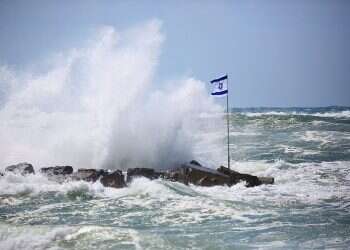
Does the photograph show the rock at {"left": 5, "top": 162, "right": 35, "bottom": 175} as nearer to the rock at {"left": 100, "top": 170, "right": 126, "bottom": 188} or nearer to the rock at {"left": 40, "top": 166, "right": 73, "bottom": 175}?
the rock at {"left": 40, "top": 166, "right": 73, "bottom": 175}

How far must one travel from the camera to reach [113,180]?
1348cm

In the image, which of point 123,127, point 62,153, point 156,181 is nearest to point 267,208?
point 156,181

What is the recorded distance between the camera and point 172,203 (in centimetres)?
1113

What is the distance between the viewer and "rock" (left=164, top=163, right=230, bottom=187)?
13.7 m

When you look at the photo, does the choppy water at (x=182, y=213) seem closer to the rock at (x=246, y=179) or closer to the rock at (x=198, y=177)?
the rock at (x=246, y=179)

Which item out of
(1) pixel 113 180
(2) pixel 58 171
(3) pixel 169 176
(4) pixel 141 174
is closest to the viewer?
(1) pixel 113 180

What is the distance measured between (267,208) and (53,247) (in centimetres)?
512

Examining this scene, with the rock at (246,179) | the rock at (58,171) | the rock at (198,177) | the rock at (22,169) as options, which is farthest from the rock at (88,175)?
the rock at (246,179)

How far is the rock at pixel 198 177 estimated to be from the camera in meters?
13.7

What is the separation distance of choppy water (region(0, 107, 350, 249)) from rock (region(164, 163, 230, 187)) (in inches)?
15.7

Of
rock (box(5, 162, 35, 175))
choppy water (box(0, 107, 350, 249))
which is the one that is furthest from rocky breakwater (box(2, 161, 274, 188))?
choppy water (box(0, 107, 350, 249))

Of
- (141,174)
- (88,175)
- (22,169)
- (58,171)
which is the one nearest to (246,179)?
(141,174)

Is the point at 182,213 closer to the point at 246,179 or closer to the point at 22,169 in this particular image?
the point at 246,179

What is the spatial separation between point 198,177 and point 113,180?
2644mm
